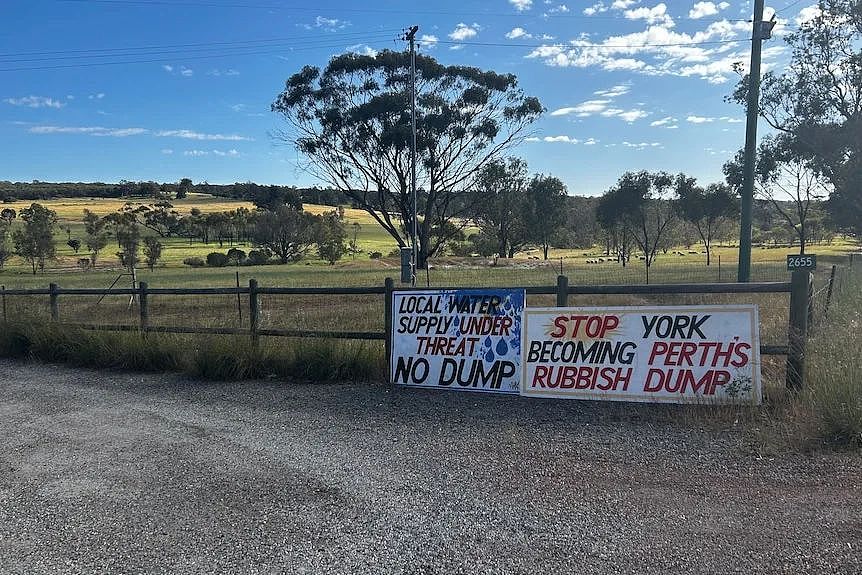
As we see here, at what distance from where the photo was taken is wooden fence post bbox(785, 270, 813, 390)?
585 centimetres

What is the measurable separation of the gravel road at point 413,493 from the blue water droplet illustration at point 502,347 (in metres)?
0.53

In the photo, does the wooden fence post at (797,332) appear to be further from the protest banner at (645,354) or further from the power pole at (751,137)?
the power pole at (751,137)

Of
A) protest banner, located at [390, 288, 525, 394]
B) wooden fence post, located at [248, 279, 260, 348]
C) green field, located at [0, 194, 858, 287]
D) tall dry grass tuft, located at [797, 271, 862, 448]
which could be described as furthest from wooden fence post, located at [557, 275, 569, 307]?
green field, located at [0, 194, 858, 287]

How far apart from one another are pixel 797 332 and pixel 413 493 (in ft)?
13.5

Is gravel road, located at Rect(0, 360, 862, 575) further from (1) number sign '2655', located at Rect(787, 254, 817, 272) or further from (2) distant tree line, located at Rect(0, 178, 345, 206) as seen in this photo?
(2) distant tree line, located at Rect(0, 178, 345, 206)

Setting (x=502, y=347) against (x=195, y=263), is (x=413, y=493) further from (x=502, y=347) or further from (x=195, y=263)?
(x=195, y=263)

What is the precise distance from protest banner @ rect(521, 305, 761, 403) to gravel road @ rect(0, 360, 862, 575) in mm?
235

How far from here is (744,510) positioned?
3.76 m

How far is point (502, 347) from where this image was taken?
6.66 metres

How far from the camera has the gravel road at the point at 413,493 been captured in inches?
131

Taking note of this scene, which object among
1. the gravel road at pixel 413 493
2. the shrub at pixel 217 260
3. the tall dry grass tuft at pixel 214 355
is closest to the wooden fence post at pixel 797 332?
the gravel road at pixel 413 493

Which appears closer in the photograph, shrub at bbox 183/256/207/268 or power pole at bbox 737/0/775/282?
power pole at bbox 737/0/775/282

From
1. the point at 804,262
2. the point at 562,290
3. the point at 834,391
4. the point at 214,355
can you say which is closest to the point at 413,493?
the point at 562,290

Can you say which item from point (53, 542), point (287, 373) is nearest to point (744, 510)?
point (53, 542)
